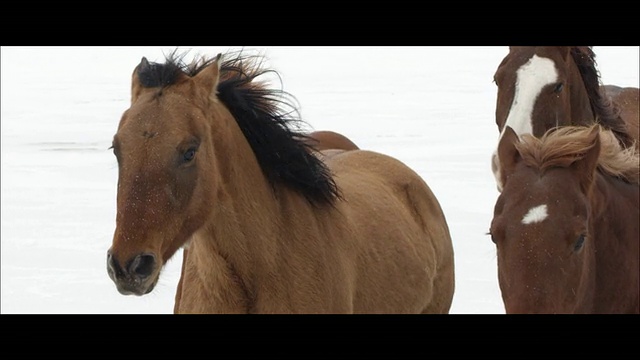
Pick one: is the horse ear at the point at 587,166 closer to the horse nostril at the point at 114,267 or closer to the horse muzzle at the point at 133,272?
the horse muzzle at the point at 133,272

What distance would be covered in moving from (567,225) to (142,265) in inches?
60.1

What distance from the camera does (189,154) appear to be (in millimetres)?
3414

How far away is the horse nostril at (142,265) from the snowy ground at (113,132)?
1.00m

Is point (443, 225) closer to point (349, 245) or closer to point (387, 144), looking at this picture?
point (349, 245)

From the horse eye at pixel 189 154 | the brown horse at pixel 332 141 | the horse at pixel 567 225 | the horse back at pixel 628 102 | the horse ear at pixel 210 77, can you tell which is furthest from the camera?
the horse back at pixel 628 102

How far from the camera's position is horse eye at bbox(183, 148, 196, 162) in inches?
134

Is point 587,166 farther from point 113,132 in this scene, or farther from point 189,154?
point 113,132

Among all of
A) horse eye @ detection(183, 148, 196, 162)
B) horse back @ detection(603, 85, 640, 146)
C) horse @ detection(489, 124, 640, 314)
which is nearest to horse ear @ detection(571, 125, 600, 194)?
horse @ detection(489, 124, 640, 314)

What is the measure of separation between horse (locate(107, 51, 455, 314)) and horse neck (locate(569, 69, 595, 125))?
1591 millimetres

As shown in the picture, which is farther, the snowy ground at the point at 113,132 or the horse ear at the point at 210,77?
the snowy ground at the point at 113,132

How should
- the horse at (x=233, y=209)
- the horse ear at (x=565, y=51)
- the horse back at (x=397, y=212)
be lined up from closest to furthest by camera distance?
the horse at (x=233, y=209), the horse back at (x=397, y=212), the horse ear at (x=565, y=51)

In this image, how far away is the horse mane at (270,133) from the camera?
12.9 feet

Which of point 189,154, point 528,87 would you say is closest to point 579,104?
point 528,87

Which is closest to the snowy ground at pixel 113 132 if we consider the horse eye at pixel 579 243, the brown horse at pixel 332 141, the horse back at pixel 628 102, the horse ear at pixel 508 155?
the brown horse at pixel 332 141
